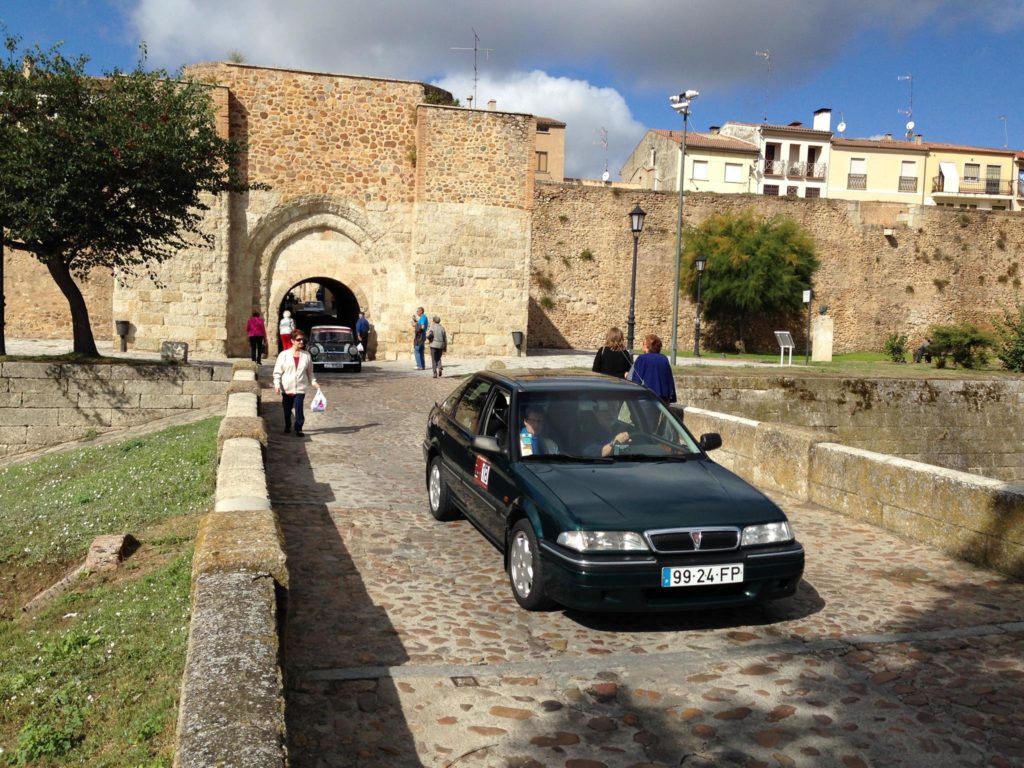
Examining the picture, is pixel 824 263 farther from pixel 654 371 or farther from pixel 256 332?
pixel 654 371

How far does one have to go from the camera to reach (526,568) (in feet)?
17.7

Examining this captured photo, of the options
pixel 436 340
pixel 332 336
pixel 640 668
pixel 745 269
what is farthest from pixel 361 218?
pixel 640 668

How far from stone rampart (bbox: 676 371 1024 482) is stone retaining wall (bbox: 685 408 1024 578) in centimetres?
668

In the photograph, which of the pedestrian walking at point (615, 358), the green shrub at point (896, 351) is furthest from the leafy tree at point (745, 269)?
the pedestrian walking at point (615, 358)

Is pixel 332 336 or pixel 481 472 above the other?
pixel 332 336

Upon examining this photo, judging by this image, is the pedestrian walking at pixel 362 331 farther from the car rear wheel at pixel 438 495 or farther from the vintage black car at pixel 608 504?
the vintage black car at pixel 608 504

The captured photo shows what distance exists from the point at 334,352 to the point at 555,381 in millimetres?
16760

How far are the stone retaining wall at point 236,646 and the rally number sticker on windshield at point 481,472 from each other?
1503 millimetres

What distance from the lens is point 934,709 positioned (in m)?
4.16

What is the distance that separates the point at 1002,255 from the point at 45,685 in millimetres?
44915

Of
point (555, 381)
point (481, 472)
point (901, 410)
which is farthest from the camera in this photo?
point (901, 410)

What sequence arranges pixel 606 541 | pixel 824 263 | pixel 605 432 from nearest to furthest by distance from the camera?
pixel 606 541, pixel 605 432, pixel 824 263

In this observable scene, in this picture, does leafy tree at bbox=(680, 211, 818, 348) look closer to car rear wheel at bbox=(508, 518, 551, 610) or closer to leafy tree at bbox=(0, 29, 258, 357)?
leafy tree at bbox=(0, 29, 258, 357)

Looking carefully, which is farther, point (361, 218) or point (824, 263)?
point (824, 263)
